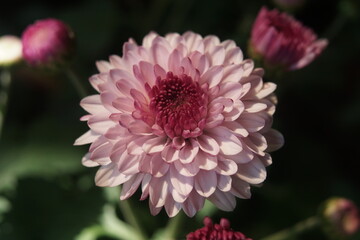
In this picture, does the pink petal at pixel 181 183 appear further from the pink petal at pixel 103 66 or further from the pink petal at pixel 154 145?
the pink petal at pixel 103 66

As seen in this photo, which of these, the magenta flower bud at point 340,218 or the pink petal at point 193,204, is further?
the magenta flower bud at point 340,218

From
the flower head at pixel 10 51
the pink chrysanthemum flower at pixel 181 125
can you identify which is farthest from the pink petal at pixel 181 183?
the flower head at pixel 10 51

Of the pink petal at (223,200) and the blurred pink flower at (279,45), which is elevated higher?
the blurred pink flower at (279,45)

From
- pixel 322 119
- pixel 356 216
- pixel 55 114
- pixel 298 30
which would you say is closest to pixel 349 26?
pixel 322 119

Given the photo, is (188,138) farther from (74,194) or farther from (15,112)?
(15,112)

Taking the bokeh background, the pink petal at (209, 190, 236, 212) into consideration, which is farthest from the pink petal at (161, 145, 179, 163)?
the bokeh background

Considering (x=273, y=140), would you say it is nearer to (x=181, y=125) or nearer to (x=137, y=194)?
(x=181, y=125)
